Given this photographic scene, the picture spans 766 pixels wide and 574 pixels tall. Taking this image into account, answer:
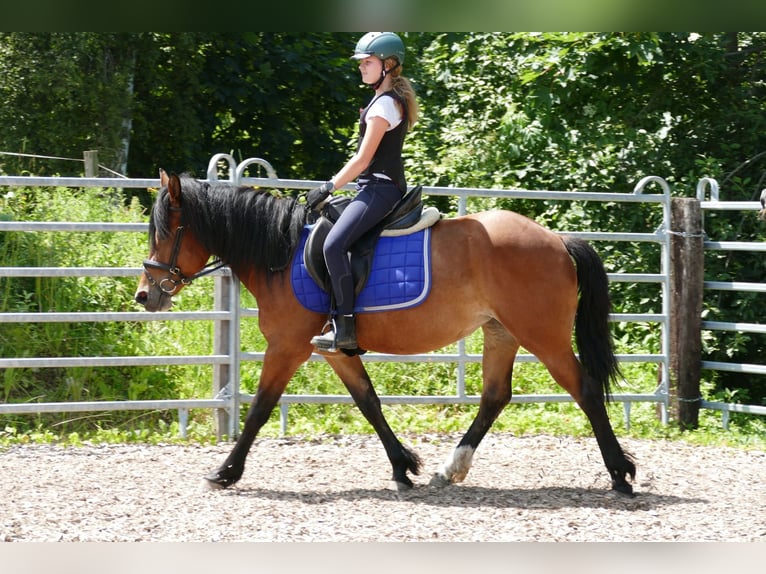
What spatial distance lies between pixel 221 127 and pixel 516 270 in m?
11.6

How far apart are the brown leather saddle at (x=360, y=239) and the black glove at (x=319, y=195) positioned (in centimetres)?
17

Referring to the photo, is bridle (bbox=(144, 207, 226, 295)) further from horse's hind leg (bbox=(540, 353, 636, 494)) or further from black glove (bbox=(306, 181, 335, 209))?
horse's hind leg (bbox=(540, 353, 636, 494))

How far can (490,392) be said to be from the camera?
5.46 meters

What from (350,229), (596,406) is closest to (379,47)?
(350,229)

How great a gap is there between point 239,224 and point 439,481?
6.01ft

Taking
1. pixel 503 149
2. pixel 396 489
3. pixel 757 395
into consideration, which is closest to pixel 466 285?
pixel 396 489

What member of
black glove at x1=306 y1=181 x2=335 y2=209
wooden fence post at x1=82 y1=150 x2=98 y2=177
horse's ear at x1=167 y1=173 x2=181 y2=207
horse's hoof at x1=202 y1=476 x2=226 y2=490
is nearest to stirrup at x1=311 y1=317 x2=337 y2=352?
black glove at x1=306 y1=181 x2=335 y2=209

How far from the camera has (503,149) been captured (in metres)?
10.3

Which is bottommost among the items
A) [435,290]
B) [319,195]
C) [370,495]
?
[370,495]

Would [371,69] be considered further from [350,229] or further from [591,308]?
[591,308]

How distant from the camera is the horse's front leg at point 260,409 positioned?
201 inches

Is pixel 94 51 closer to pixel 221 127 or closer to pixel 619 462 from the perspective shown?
pixel 221 127

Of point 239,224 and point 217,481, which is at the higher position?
point 239,224

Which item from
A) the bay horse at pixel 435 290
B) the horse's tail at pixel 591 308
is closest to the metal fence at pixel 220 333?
the horse's tail at pixel 591 308
